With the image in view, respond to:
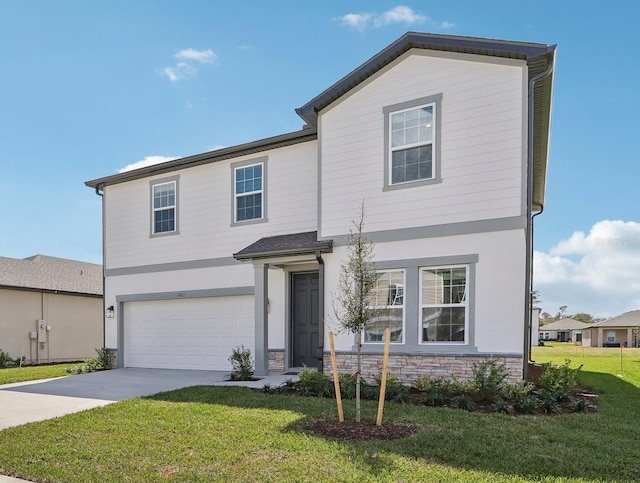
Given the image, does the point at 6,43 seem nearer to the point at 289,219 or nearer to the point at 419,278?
the point at 289,219

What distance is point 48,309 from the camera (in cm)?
1980

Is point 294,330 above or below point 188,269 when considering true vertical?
below

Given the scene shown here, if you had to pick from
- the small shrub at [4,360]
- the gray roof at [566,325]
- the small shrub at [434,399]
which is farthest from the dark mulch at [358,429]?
the gray roof at [566,325]

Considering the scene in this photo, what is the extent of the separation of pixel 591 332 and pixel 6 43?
5963 cm

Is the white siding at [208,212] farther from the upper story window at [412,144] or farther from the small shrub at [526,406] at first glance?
the small shrub at [526,406]

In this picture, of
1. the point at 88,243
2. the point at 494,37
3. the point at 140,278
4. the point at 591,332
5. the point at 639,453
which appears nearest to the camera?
the point at 639,453

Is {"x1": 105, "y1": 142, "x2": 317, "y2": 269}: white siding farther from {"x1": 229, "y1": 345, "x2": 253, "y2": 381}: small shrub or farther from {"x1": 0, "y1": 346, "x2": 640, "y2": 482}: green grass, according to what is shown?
{"x1": 0, "y1": 346, "x2": 640, "y2": 482}: green grass

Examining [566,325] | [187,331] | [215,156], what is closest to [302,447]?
[187,331]

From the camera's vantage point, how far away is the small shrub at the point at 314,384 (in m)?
8.68

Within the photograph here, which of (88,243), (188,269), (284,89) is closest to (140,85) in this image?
(284,89)

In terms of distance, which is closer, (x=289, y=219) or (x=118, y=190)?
(x=289, y=219)

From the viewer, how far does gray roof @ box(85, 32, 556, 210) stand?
8805 millimetres

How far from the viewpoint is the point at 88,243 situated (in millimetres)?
16734

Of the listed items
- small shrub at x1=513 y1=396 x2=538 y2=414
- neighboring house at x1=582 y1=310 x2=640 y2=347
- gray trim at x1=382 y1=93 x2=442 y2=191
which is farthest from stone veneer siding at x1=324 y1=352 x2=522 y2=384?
neighboring house at x1=582 y1=310 x2=640 y2=347
